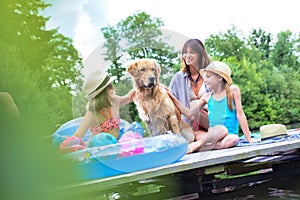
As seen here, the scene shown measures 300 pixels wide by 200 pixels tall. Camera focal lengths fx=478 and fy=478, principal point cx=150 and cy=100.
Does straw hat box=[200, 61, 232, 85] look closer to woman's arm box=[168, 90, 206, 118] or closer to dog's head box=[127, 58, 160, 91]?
woman's arm box=[168, 90, 206, 118]

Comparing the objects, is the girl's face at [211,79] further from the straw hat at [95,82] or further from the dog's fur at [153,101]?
the straw hat at [95,82]

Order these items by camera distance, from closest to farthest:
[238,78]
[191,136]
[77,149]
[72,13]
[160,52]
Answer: [77,149] < [160,52] < [191,136] < [72,13] < [238,78]

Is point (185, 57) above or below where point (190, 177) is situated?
above

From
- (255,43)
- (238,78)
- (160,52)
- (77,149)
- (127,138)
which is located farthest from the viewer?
(255,43)

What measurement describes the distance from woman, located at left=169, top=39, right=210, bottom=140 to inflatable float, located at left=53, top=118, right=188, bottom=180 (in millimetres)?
537

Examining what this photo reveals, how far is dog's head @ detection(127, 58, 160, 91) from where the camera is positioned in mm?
2152

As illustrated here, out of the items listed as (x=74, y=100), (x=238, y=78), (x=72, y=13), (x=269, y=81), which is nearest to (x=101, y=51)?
(x=74, y=100)

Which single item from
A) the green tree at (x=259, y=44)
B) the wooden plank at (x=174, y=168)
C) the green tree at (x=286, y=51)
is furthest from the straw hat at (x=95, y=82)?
the green tree at (x=286, y=51)

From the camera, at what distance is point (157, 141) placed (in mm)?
2027

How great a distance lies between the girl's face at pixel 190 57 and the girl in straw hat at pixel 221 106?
0.07 metres

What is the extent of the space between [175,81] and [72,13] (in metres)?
1.07

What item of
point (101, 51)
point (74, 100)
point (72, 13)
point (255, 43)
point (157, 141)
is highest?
point (255, 43)

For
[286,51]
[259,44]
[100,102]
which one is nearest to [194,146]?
[100,102]

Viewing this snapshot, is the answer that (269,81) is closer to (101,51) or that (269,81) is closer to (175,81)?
(175,81)
